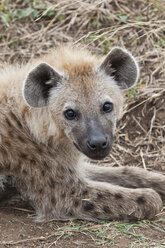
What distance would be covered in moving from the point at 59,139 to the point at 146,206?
0.79 m

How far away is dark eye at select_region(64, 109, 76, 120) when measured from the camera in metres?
3.41

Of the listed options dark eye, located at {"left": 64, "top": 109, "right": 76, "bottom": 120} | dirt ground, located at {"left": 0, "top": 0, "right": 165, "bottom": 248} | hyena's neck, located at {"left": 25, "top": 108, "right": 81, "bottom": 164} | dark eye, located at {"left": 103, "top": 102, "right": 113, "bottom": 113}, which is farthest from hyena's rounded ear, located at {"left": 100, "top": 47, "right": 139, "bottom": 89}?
dirt ground, located at {"left": 0, "top": 0, "right": 165, "bottom": 248}

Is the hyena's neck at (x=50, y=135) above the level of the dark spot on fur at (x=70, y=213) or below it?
above

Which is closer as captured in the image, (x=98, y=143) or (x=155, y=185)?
(x=98, y=143)

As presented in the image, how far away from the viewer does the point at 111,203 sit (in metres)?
3.68

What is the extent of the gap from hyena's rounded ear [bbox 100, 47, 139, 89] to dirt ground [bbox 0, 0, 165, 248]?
713 mm

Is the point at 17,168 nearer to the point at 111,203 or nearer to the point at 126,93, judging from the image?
the point at 111,203

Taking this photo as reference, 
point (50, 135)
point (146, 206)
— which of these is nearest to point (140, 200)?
point (146, 206)

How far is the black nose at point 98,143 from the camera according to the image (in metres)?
3.21

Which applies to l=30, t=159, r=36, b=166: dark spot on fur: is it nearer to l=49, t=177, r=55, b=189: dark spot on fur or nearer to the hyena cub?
the hyena cub

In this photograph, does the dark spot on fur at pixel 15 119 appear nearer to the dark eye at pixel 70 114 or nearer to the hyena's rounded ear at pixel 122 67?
the dark eye at pixel 70 114

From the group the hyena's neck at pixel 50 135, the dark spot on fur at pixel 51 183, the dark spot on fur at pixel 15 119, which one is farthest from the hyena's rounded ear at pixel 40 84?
the dark spot on fur at pixel 51 183

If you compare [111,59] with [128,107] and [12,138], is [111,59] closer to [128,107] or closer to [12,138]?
[12,138]

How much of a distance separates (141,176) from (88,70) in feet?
3.54
